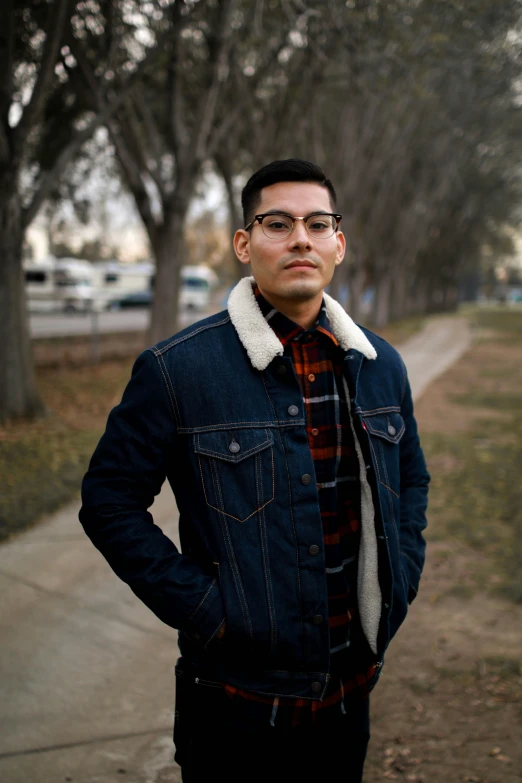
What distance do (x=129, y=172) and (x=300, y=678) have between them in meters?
11.0

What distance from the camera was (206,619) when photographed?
6.26 feet

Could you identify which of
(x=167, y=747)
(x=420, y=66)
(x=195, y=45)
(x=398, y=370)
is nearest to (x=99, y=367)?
(x=195, y=45)

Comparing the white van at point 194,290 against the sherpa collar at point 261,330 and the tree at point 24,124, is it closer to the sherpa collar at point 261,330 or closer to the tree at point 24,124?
the tree at point 24,124

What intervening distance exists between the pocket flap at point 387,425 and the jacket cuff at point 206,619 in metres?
0.59

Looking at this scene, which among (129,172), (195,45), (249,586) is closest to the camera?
(249,586)

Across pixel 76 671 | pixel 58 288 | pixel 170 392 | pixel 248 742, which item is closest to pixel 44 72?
pixel 76 671

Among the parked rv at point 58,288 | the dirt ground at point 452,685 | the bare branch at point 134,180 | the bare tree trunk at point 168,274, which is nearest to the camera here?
the dirt ground at point 452,685

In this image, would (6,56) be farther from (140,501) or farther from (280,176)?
(140,501)

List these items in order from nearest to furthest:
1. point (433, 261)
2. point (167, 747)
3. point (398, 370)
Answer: point (398, 370) < point (167, 747) < point (433, 261)

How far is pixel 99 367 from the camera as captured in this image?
1599 centimetres

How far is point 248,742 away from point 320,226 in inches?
Answer: 52.4

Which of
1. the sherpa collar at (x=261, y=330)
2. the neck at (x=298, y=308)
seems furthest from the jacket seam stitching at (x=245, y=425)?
the neck at (x=298, y=308)

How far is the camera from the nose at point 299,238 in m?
2.05

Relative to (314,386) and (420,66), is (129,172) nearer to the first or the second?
(420,66)
